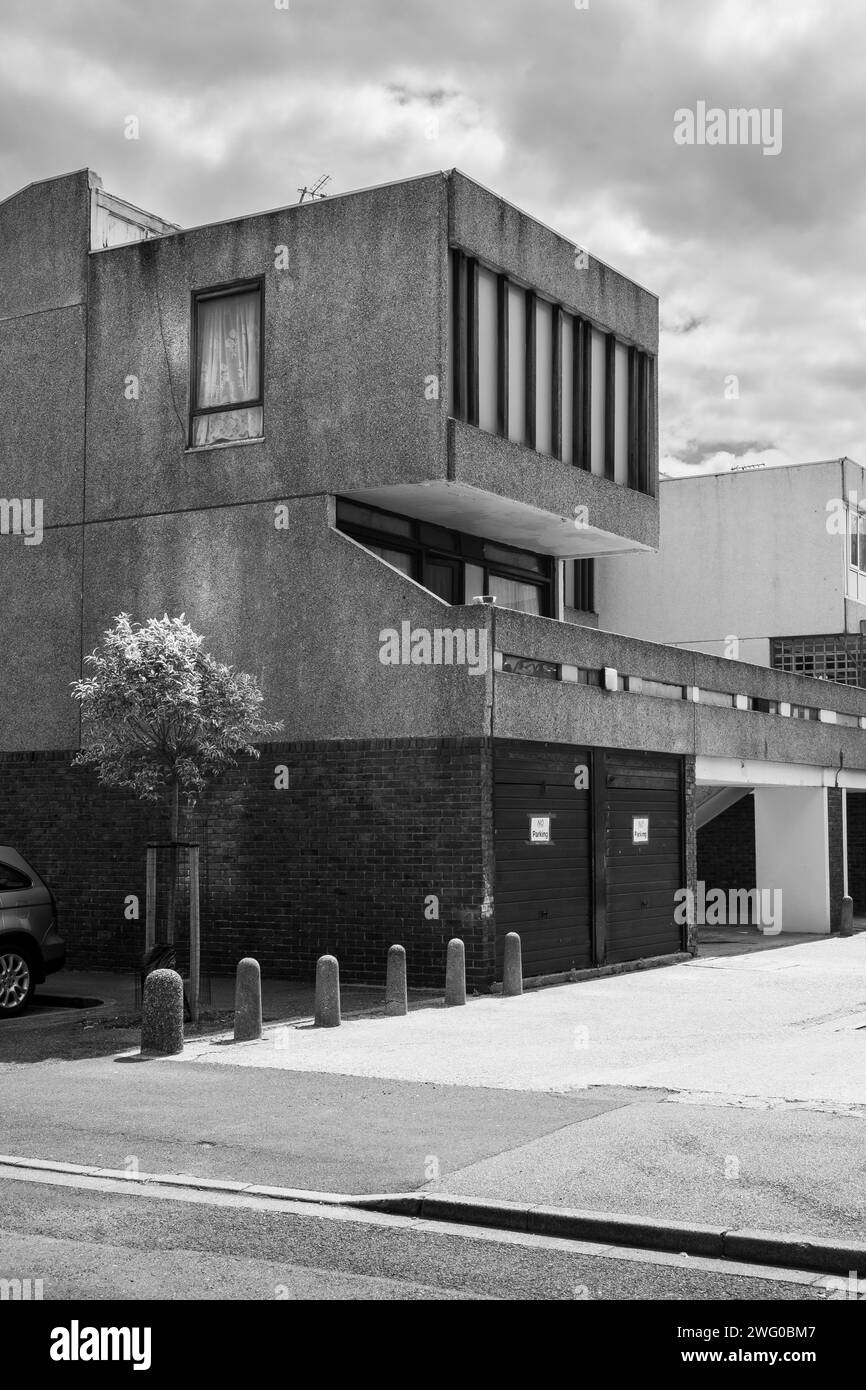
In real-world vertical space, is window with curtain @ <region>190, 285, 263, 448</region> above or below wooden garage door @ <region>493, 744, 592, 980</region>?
above

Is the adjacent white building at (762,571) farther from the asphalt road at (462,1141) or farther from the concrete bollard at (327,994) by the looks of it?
the asphalt road at (462,1141)

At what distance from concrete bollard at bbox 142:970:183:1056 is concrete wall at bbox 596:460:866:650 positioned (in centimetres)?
2342

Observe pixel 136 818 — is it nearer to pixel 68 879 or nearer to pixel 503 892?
pixel 68 879

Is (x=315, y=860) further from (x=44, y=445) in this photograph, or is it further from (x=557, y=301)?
(x=557, y=301)

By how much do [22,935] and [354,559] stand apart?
5.88 meters

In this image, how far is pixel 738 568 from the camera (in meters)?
35.7

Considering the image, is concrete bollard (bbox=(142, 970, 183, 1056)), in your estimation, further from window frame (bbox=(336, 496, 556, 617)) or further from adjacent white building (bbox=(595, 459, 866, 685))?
adjacent white building (bbox=(595, 459, 866, 685))

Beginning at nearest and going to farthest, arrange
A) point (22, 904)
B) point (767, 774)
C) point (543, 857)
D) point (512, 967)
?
point (22, 904), point (512, 967), point (543, 857), point (767, 774)

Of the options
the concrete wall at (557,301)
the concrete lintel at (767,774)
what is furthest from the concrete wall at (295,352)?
the concrete lintel at (767,774)

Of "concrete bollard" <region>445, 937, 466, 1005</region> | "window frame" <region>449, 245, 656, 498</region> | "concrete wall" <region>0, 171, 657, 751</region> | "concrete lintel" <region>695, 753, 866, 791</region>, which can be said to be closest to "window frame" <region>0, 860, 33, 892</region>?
"concrete wall" <region>0, 171, 657, 751</region>

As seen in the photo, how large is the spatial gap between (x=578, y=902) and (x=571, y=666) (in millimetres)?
3005

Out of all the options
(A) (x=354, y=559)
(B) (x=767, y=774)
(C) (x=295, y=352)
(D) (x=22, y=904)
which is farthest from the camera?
(B) (x=767, y=774)

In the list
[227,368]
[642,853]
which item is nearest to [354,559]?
[227,368]

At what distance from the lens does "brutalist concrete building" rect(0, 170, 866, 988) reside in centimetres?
1719
